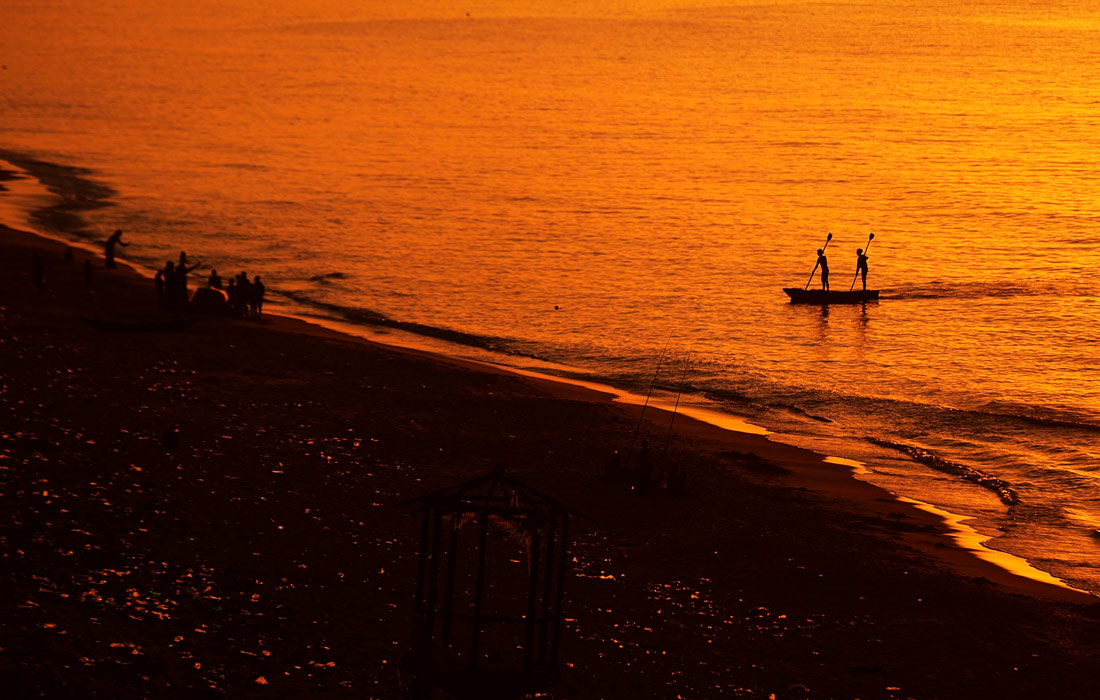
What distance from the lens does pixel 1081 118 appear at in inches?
3743

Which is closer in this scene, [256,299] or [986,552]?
[986,552]

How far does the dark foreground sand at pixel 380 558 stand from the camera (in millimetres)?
12961

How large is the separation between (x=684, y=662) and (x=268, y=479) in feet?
25.0

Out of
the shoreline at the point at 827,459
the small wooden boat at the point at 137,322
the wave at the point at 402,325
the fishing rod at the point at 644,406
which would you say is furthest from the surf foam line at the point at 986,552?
the small wooden boat at the point at 137,322

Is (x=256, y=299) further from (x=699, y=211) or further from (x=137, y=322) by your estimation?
(x=699, y=211)

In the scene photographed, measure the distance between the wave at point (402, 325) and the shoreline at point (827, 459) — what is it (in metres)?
1.11

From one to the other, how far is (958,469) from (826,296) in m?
17.9

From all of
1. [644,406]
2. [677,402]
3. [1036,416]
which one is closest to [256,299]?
[644,406]

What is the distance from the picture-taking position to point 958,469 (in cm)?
2378

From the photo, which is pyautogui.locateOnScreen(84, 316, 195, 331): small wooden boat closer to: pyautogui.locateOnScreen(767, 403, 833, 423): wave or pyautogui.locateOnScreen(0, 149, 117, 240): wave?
pyautogui.locateOnScreen(767, 403, 833, 423): wave

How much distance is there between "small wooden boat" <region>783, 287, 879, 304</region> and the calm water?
60 centimetres

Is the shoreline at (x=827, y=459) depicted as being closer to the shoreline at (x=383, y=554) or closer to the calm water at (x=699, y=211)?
the shoreline at (x=383, y=554)

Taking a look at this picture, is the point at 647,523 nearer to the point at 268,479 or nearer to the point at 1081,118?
the point at 268,479

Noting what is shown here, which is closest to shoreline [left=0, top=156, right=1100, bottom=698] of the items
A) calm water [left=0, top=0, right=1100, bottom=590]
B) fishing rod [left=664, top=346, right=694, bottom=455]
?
fishing rod [left=664, top=346, right=694, bottom=455]
